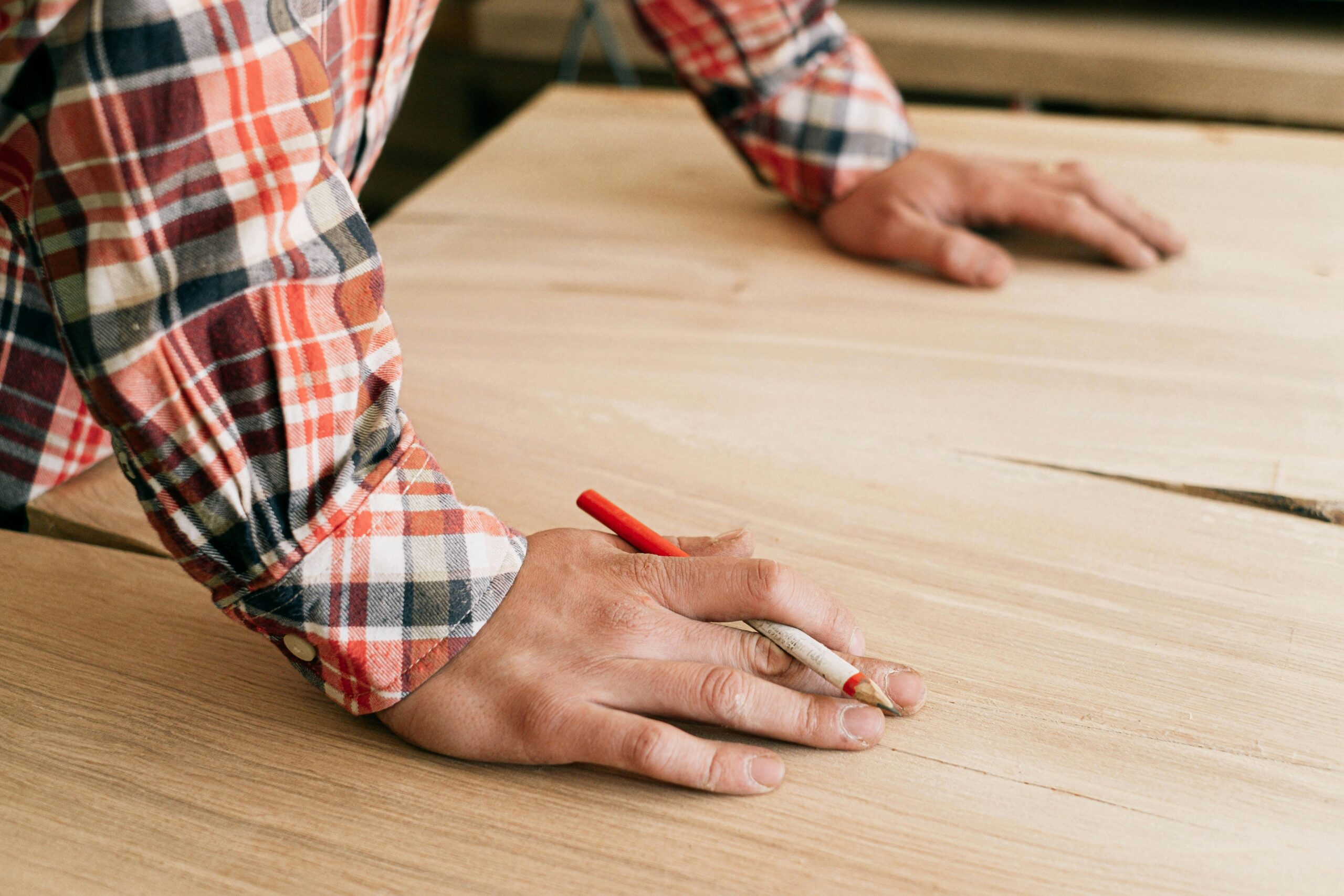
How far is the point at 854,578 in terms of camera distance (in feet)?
1.91

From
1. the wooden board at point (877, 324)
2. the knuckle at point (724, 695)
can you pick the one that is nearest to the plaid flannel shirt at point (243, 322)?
the knuckle at point (724, 695)

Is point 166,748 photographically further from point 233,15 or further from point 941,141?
point 941,141

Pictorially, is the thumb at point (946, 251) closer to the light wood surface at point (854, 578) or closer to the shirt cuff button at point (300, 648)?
the light wood surface at point (854, 578)

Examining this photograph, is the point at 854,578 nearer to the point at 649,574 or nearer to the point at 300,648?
the point at 649,574

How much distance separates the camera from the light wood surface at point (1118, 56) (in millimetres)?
1479

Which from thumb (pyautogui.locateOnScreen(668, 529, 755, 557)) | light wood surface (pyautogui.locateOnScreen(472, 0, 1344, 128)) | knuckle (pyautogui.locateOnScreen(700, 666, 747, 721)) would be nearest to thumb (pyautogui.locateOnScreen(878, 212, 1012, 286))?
thumb (pyautogui.locateOnScreen(668, 529, 755, 557))

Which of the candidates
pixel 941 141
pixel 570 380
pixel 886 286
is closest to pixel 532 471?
pixel 570 380

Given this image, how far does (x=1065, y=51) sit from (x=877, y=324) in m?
0.94

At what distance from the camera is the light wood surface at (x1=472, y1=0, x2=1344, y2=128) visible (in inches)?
58.2

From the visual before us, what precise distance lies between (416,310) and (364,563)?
0.41 m

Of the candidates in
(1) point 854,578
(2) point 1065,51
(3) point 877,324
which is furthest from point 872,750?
(2) point 1065,51

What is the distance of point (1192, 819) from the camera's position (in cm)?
45

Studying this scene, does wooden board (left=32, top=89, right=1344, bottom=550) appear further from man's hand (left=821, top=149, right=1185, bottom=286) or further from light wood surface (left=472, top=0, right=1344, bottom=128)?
light wood surface (left=472, top=0, right=1344, bottom=128)

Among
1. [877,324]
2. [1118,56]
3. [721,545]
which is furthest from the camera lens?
[1118,56]
